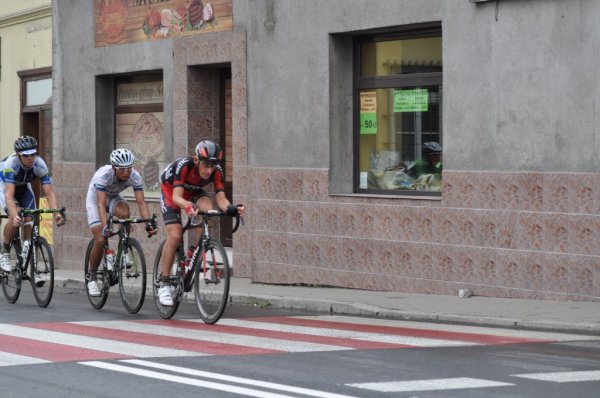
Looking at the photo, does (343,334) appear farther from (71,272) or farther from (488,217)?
(71,272)

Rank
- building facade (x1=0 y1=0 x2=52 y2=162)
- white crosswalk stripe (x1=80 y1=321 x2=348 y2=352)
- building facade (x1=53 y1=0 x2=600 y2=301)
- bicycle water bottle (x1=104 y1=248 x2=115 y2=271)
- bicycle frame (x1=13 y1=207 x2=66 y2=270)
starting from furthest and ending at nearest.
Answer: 1. building facade (x1=0 y1=0 x2=52 y2=162)
2. bicycle frame (x1=13 y1=207 x2=66 y2=270)
3. bicycle water bottle (x1=104 y1=248 x2=115 y2=271)
4. building facade (x1=53 y1=0 x2=600 y2=301)
5. white crosswalk stripe (x1=80 y1=321 x2=348 y2=352)

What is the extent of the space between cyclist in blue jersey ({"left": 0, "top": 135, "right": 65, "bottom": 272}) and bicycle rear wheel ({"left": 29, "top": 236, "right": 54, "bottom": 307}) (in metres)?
0.21

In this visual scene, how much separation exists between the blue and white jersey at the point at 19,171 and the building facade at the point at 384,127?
3716 mm

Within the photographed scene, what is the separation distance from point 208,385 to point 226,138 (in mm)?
11654

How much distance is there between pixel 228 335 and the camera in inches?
461

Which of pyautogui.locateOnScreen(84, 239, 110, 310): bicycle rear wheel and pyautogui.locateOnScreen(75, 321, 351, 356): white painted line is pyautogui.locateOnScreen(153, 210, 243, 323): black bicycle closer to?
pyautogui.locateOnScreen(75, 321, 351, 356): white painted line

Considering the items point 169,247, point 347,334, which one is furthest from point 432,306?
point 169,247

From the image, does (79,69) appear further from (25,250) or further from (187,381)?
(187,381)

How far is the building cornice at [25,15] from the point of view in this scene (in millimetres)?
24638

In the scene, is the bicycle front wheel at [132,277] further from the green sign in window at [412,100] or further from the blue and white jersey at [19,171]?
the green sign in window at [412,100]

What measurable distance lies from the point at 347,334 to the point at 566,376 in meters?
3.15

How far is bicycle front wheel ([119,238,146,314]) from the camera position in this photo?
1391cm

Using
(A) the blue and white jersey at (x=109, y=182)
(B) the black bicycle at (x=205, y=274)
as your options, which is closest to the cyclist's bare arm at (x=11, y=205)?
(A) the blue and white jersey at (x=109, y=182)

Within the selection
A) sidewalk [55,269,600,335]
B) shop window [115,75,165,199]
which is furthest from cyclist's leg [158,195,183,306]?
shop window [115,75,165,199]
